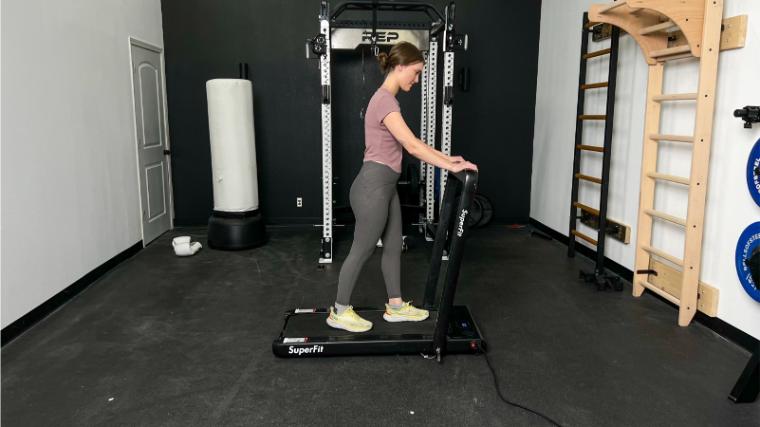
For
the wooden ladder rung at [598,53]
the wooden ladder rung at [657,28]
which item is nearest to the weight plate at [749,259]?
the wooden ladder rung at [657,28]

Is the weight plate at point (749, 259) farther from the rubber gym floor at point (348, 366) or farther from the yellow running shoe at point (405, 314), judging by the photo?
the yellow running shoe at point (405, 314)

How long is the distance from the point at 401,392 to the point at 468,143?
392 cm

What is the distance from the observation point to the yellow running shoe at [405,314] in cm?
284

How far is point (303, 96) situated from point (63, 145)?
2614 millimetres

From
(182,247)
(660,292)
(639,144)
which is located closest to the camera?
(660,292)

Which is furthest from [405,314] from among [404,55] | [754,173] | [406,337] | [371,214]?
[754,173]

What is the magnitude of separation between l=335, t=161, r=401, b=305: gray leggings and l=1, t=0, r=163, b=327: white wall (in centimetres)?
183

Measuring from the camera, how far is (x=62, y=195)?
3.40 meters

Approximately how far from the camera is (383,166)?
8.37 feet

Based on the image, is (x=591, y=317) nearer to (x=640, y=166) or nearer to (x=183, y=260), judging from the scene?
(x=640, y=166)

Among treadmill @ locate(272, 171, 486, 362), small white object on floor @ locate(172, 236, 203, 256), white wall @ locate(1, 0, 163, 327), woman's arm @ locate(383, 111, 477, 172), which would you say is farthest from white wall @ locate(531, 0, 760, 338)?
white wall @ locate(1, 0, 163, 327)

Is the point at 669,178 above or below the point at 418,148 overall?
below

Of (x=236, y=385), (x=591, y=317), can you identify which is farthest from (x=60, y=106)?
(x=591, y=317)

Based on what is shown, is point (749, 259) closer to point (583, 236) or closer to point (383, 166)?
point (583, 236)
